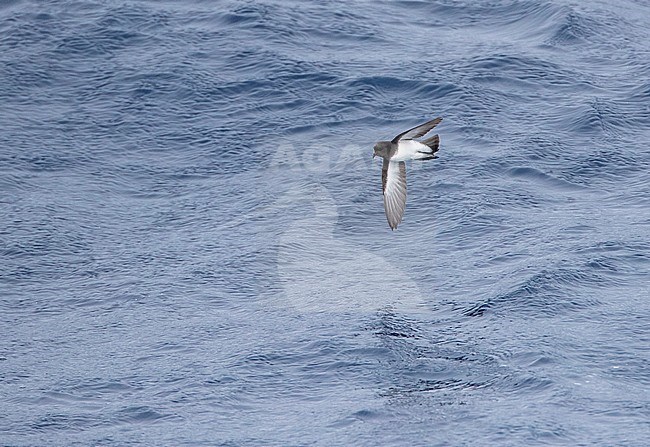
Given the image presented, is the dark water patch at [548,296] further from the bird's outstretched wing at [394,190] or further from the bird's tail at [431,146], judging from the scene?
the bird's tail at [431,146]

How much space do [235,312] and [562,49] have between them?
11.4 metres

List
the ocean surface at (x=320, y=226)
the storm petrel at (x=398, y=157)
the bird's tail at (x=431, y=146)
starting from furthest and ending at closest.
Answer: the storm petrel at (x=398, y=157) → the bird's tail at (x=431, y=146) → the ocean surface at (x=320, y=226)

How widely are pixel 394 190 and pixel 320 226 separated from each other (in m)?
3.15

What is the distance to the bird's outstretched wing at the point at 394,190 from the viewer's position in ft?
59.8

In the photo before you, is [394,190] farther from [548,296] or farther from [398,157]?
[548,296]

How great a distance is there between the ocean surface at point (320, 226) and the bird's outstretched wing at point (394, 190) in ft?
4.77

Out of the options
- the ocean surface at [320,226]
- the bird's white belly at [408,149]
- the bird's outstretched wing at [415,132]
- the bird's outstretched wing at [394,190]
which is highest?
the bird's outstretched wing at [415,132]

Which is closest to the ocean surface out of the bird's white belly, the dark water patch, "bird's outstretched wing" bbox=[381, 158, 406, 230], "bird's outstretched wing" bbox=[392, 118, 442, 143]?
the dark water patch

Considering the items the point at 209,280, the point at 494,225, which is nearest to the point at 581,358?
the point at 494,225

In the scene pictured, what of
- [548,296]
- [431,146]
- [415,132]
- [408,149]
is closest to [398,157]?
[408,149]

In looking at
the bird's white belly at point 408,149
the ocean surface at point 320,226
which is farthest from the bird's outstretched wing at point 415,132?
the ocean surface at point 320,226

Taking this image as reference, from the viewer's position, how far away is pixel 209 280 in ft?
64.8

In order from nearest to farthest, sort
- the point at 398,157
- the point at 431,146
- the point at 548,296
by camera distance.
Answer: the point at 431,146 < the point at 548,296 < the point at 398,157

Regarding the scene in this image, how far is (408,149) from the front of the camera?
18.5 meters
